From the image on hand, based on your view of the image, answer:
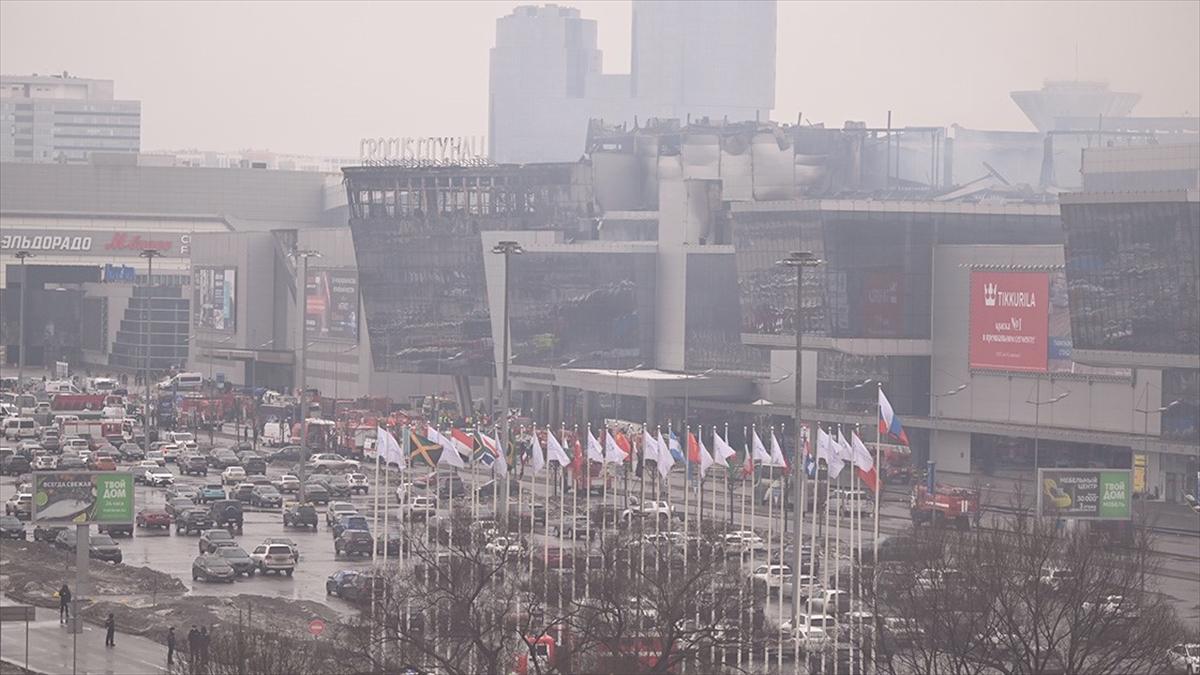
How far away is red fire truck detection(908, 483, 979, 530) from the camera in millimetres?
73938

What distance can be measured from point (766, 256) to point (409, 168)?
29.7 meters

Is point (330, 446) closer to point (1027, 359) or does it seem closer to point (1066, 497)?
point (1027, 359)

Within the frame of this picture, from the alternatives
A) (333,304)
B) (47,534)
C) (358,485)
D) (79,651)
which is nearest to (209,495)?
(358,485)

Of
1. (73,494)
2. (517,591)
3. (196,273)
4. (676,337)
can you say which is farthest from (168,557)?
(196,273)

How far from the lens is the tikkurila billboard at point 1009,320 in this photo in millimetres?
99688

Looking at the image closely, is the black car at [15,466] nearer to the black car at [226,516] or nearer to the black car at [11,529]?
the black car at [226,516]

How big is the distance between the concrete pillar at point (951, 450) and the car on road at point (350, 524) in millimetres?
36381

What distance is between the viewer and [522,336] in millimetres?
127250

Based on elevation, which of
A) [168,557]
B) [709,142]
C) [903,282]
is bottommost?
[168,557]

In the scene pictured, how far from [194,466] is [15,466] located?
23.6 feet

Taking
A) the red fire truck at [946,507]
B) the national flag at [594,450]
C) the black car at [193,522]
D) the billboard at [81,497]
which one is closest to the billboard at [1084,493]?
the red fire truck at [946,507]

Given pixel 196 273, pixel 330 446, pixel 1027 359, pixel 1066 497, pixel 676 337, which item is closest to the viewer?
pixel 1066 497

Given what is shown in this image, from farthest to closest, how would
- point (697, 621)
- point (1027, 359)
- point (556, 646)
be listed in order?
1. point (1027, 359)
2. point (697, 621)
3. point (556, 646)

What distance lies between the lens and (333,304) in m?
143
